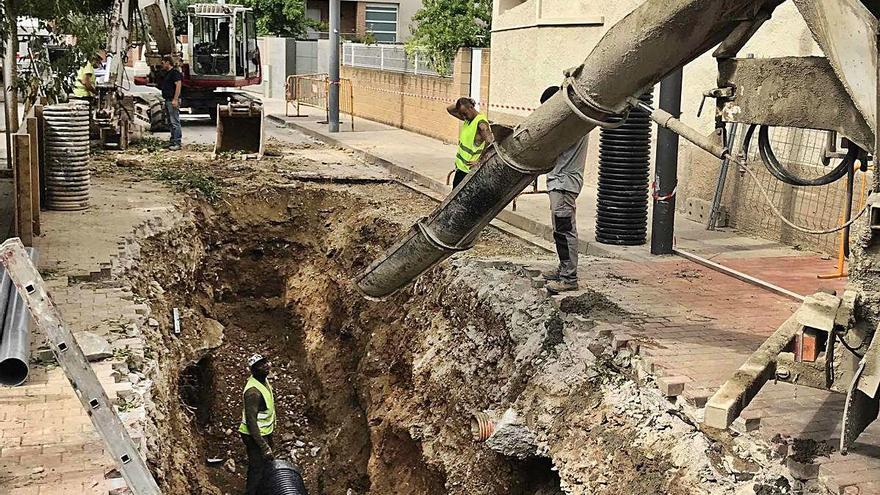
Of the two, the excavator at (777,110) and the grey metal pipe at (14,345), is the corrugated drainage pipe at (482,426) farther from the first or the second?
the grey metal pipe at (14,345)

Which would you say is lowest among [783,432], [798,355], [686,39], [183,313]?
[183,313]

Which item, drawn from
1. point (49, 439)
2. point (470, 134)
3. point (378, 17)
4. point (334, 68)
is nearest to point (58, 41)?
point (470, 134)

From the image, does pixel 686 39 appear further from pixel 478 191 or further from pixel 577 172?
pixel 577 172

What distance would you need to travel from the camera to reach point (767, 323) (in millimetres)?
7238

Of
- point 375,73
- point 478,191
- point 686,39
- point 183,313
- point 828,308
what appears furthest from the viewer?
point 375,73

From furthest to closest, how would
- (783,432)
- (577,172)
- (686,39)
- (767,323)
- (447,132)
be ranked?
(447,132)
(577,172)
(767,323)
(783,432)
(686,39)

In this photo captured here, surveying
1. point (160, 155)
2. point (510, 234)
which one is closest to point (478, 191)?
point (510, 234)

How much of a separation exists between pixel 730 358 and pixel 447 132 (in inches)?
589

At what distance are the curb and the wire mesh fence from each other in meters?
1.83

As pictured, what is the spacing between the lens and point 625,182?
10016mm

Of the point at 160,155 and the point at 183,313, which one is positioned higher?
the point at 160,155

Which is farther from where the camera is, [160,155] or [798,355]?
[160,155]

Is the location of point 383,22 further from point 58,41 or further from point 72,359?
point 72,359

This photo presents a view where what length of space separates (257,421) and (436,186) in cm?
721
